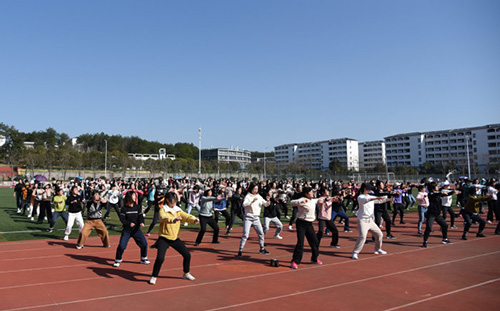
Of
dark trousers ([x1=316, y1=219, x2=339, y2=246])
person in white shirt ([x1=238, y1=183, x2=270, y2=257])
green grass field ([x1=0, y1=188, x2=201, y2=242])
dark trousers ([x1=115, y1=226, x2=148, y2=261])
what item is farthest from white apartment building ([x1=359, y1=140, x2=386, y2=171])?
dark trousers ([x1=115, y1=226, x2=148, y2=261])

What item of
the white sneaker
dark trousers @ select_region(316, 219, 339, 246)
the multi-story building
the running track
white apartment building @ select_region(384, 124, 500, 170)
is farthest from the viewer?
the multi-story building

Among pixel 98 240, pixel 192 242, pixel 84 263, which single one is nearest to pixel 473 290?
pixel 192 242

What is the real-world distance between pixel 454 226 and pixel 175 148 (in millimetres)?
128053

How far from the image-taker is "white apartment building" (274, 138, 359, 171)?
128250 mm

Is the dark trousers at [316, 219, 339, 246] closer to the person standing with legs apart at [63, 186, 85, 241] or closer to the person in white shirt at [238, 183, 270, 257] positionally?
the person in white shirt at [238, 183, 270, 257]

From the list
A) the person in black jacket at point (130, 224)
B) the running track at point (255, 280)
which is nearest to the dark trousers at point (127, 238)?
the person in black jacket at point (130, 224)

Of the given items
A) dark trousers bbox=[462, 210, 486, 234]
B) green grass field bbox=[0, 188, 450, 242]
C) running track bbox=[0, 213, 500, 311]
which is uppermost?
dark trousers bbox=[462, 210, 486, 234]

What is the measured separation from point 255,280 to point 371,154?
418ft

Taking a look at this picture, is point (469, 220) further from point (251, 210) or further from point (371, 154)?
point (371, 154)

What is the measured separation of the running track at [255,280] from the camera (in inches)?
256

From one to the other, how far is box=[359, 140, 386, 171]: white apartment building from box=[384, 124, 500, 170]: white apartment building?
5567 millimetres

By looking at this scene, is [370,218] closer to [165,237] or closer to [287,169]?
[165,237]

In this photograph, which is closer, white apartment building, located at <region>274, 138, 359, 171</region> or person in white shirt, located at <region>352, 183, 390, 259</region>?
person in white shirt, located at <region>352, 183, 390, 259</region>

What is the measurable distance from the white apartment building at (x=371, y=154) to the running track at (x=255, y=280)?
11820 centimetres
